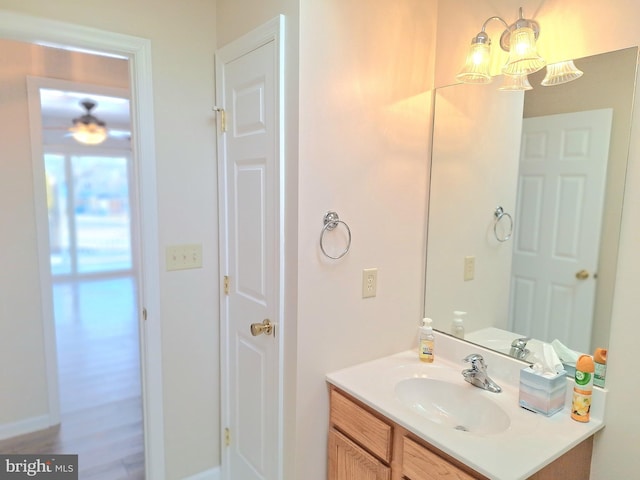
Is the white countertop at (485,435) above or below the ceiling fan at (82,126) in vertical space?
below

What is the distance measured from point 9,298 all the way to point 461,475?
8.86 ft

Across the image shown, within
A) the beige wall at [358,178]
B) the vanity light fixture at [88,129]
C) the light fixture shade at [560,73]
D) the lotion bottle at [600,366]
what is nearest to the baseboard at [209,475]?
the beige wall at [358,178]

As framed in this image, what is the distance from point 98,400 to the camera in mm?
2980

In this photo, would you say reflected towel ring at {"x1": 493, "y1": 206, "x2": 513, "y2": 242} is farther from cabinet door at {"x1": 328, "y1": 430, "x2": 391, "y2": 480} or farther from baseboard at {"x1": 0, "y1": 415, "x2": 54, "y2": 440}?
baseboard at {"x1": 0, "y1": 415, "x2": 54, "y2": 440}

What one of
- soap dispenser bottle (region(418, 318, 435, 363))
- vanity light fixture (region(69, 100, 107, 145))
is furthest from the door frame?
vanity light fixture (region(69, 100, 107, 145))

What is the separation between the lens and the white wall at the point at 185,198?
5.90 feet

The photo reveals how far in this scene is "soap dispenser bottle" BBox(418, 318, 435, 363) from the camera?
1754 mm

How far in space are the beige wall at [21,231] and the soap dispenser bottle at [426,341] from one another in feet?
7.76

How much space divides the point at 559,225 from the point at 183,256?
1598 mm

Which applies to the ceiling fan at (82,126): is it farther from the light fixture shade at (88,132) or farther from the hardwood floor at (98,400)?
the hardwood floor at (98,400)

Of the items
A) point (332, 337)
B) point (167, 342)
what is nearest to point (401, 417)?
point (332, 337)

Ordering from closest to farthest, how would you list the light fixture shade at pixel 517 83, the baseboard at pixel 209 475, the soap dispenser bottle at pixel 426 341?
1. the light fixture shade at pixel 517 83
2. the soap dispenser bottle at pixel 426 341
3. the baseboard at pixel 209 475

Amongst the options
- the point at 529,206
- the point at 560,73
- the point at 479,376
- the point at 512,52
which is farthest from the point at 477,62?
the point at 479,376

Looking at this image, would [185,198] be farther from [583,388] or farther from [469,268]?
[583,388]
